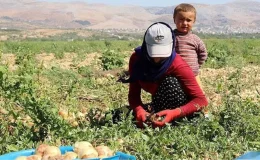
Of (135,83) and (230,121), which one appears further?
(135,83)

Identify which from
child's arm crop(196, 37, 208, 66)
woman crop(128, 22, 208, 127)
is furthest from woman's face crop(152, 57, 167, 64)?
child's arm crop(196, 37, 208, 66)

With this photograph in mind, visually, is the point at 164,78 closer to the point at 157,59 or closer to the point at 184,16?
the point at 157,59

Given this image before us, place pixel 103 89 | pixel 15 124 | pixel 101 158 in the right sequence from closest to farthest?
pixel 101 158 → pixel 15 124 → pixel 103 89

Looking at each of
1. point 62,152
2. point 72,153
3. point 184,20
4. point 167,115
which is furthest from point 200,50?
point 72,153

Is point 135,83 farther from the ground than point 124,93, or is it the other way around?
point 135,83

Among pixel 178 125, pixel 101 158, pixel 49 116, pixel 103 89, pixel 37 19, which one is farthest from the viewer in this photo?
pixel 37 19

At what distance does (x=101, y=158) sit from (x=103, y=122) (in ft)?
4.84

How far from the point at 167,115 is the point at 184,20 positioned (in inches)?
41.5

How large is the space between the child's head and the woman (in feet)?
1.84

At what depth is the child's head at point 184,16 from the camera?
4.41 m

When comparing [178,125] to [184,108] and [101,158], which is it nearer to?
[184,108]

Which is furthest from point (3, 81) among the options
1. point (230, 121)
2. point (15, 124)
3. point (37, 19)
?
point (37, 19)

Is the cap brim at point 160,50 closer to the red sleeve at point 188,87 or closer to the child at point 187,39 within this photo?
the red sleeve at point 188,87

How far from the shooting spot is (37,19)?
611 feet
